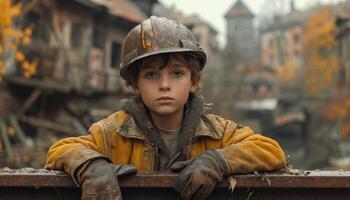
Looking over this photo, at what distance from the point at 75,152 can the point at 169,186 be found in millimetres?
515

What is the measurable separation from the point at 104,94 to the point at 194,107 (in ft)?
56.1

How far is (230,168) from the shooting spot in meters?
2.51

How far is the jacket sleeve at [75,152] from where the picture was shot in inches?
97.9

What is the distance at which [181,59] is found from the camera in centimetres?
297

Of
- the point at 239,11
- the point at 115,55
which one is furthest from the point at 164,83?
the point at 239,11

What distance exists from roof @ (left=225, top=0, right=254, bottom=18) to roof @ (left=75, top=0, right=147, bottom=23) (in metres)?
77.2

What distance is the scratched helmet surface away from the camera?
2.90 m

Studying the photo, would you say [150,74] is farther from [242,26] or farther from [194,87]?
[242,26]

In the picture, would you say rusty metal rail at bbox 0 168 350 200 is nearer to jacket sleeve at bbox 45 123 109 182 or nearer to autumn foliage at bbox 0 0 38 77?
jacket sleeve at bbox 45 123 109 182

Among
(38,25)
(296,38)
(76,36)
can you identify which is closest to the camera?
(38,25)

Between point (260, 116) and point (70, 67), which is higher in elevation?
point (70, 67)

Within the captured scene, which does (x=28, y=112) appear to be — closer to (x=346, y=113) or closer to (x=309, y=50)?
(x=346, y=113)

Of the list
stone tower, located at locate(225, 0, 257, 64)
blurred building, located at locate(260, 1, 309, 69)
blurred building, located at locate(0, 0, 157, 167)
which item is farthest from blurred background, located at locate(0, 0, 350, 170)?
stone tower, located at locate(225, 0, 257, 64)

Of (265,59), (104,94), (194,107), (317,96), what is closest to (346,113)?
(317,96)
